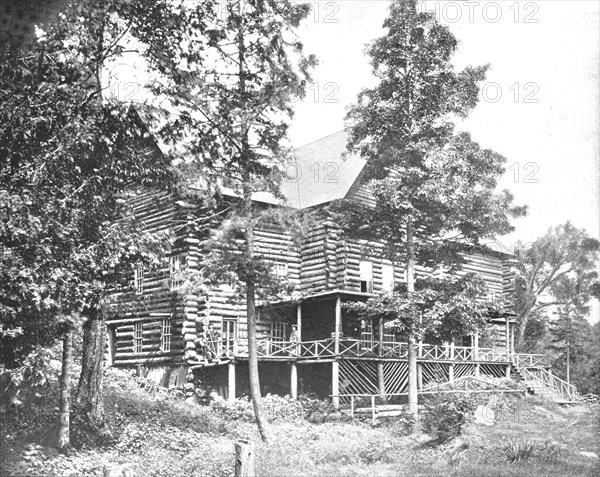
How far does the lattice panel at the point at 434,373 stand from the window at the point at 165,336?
432 inches

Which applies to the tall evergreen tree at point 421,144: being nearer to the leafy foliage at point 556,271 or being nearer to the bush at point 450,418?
the bush at point 450,418

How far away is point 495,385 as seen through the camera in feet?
87.9

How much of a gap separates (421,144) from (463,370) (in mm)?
13318

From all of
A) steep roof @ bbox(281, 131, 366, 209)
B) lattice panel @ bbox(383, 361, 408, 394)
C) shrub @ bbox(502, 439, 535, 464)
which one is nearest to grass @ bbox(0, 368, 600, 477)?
shrub @ bbox(502, 439, 535, 464)

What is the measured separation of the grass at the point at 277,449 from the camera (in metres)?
12.9

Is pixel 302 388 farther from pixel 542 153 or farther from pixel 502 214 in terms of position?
pixel 542 153

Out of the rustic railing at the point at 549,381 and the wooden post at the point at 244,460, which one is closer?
the wooden post at the point at 244,460

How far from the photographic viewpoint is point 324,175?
1104 inches

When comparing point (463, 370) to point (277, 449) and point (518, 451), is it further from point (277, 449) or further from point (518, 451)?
point (277, 449)

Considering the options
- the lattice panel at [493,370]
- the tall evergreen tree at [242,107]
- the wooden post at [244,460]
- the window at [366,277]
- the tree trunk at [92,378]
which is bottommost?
the lattice panel at [493,370]

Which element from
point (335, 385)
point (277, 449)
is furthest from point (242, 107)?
point (335, 385)

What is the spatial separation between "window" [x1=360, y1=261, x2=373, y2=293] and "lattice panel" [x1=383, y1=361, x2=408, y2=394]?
362 cm

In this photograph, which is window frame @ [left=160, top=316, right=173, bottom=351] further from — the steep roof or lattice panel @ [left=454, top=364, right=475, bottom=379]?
lattice panel @ [left=454, top=364, right=475, bottom=379]

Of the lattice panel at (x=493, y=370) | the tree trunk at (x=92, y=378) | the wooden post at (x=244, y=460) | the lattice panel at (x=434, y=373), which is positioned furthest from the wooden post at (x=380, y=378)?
the wooden post at (x=244, y=460)
